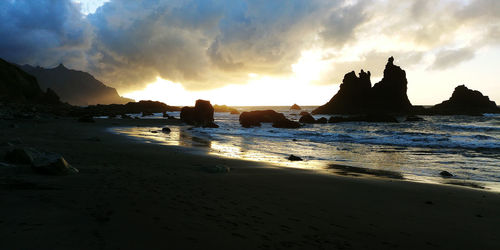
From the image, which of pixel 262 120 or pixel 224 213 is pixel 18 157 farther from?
pixel 262 120

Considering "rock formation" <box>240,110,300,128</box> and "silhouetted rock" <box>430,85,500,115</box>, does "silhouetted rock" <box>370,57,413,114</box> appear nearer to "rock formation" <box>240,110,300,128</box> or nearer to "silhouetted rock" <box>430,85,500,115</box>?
"silhouetted rock" <box>430,85,500,115</box>

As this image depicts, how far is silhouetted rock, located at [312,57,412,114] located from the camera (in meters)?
93.1

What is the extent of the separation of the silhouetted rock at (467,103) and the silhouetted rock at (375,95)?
40.7 ft

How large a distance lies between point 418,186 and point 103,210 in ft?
27.9

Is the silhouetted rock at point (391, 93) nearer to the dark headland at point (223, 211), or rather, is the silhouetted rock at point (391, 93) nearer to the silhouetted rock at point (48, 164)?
the dark headland at point (223, 211)

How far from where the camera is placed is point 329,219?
5035 mm

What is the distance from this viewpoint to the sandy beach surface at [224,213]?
3.56 meters

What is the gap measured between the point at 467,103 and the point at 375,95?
33.0 metres

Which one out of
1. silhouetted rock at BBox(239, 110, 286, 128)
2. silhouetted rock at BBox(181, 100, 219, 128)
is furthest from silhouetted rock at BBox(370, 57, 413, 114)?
silhouetted rock at BBox(181, 100, 219, 128)

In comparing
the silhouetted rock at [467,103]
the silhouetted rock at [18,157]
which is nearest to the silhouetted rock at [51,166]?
the silhouetted rock at [18,157]

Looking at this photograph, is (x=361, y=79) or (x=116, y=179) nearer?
(x=116, y=179)

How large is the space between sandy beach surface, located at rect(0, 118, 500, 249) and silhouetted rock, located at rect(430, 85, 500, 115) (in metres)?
105

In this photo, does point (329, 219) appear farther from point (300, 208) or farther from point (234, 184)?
point (234, 184)

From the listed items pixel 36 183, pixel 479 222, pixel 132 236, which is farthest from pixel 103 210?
pixel 479 222
